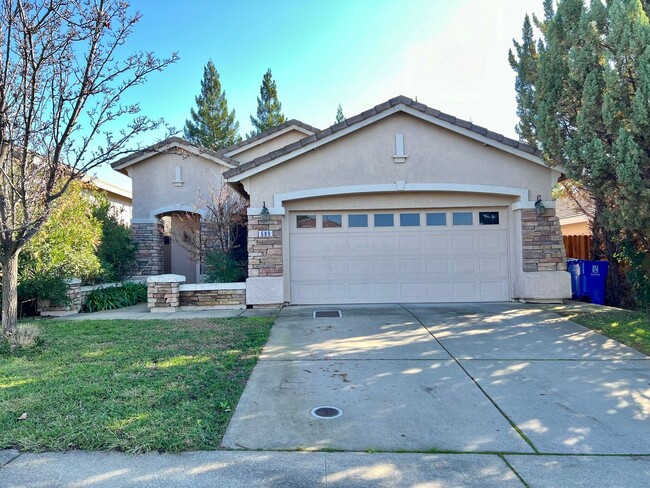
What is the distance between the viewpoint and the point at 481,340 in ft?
21.4

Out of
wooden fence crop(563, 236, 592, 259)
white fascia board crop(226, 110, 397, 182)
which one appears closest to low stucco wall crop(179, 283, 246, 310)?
white fascia board crop(226, 110, 397, 182)

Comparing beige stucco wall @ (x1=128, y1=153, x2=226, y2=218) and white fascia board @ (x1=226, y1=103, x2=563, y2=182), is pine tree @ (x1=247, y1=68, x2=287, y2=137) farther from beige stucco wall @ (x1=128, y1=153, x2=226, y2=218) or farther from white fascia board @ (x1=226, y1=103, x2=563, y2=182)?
white fascia board @ (x1=226, y1=103, x2=563, y2=182)

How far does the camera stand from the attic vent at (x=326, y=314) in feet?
28.0

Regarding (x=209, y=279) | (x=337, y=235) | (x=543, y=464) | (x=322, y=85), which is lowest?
(x=543, y=464)

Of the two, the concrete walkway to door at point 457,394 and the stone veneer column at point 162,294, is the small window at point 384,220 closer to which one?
the concrete walkway to door at point 457,394

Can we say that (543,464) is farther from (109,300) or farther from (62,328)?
(109,300)

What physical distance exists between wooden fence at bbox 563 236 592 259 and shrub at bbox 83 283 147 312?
471 inches

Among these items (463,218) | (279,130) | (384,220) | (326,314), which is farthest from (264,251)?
(279,130)

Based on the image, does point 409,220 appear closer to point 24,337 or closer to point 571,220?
point 24,337

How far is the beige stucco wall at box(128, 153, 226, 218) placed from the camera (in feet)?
45.2

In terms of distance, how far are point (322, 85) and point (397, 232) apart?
7941 mm

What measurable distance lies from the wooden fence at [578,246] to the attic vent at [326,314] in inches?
284

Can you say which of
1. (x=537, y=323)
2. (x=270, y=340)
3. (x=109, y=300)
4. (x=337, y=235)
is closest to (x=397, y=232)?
(x=337, y=235)

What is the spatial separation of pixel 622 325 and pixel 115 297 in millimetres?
10734
